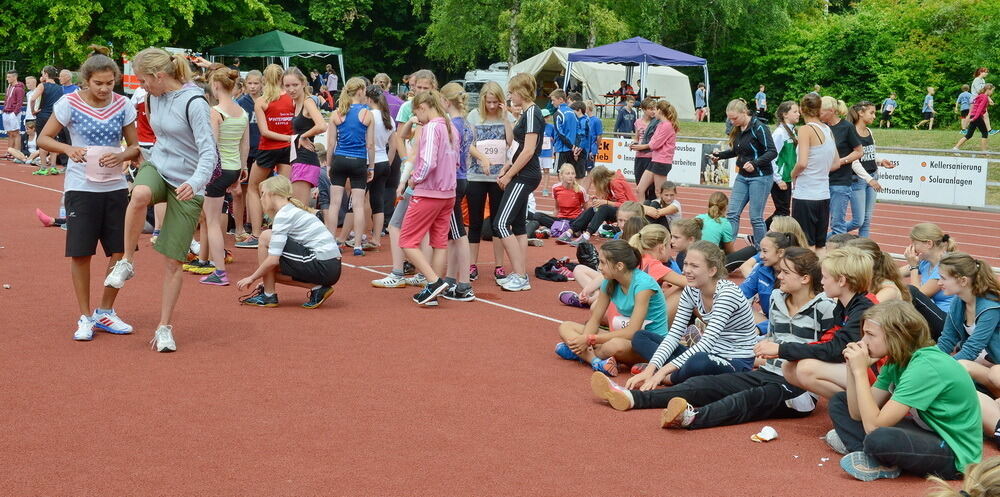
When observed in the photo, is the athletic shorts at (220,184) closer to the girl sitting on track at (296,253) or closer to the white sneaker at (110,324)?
the girl sitting on track at (296,253)

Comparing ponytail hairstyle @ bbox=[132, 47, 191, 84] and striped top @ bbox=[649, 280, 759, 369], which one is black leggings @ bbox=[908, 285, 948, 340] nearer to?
striped top @ bbox=[649, 280, 759, 369]

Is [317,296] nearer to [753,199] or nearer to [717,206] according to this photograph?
[717,206]

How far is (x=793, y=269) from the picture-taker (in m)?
6.12

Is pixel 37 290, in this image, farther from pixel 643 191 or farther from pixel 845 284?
pixel 643 191

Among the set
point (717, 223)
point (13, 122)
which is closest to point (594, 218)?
point (717, 223)

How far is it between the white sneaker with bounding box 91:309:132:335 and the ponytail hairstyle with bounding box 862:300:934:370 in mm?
4937

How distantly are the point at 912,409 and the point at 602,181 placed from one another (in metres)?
8.07

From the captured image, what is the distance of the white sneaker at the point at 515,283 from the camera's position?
949cm

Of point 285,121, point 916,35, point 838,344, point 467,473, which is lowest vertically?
point 467,473

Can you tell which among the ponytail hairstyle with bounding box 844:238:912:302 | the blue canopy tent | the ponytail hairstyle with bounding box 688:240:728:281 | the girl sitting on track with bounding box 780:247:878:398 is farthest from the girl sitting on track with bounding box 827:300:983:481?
the blue canopy tent

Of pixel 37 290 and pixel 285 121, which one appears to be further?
pixel 285 121

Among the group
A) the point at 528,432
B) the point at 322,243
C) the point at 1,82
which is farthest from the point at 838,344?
the point at 1,82

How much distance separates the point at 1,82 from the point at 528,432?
36.7m

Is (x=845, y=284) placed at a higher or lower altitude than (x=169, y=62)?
lower
